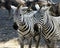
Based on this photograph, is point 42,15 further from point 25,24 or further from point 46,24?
point 25,24

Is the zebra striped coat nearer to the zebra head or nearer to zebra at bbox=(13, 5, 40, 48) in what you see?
the zebra head

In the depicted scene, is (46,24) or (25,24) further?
(25,24)

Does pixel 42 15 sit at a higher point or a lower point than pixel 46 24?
higher

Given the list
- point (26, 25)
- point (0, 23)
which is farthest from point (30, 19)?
point (0, 23)

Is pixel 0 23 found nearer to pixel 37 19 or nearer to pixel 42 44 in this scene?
pixel 42 44

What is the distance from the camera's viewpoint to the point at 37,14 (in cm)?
637

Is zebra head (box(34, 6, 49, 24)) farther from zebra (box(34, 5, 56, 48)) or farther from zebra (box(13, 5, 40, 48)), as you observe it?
zebra (box(13, 5, 40, 48))

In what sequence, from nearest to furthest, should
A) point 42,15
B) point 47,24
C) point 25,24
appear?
point 42,15
point 47,24
point 25,24

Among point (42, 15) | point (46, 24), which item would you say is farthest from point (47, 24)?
point (42, 15)

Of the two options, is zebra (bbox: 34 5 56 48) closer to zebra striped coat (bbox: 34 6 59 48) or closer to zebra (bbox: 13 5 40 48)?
zebra striped coat (bbox: 34 6 59 48)

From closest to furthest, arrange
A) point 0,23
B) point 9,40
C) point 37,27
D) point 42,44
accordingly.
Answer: point 37,27
point 42,44
point 9,40
point 0,23

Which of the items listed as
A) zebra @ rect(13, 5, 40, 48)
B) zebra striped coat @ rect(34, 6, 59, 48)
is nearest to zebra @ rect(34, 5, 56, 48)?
zebra striped coat @ rect(34, 6, 59, 48)

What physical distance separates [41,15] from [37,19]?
0.14 m

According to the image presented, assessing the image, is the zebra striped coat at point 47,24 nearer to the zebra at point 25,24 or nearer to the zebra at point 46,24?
the zebra at point 46,24
